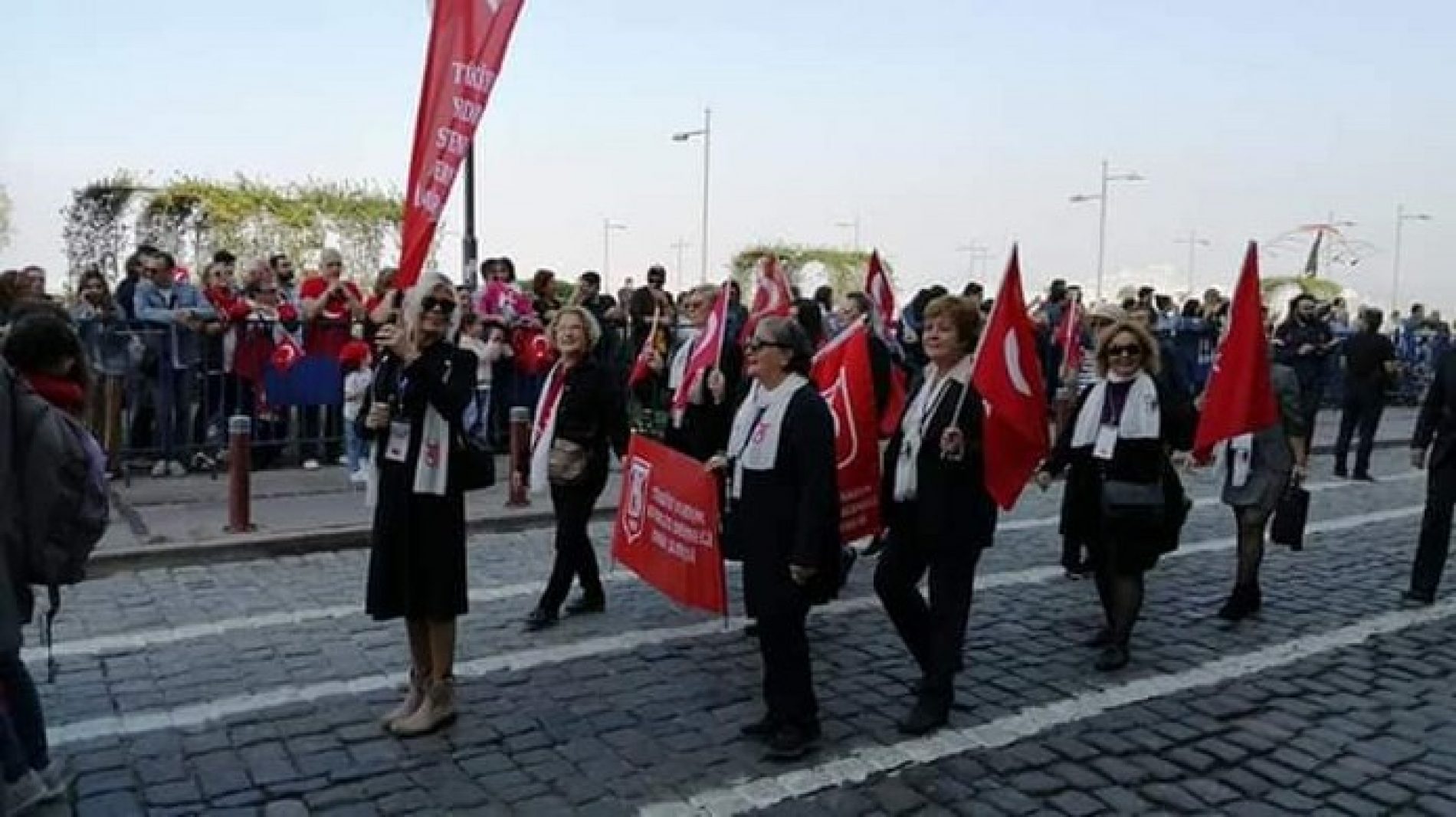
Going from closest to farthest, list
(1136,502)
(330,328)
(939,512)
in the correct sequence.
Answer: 1. (939,512)
2. (1136,502)
3. (330,328)

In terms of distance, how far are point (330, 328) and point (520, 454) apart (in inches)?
113

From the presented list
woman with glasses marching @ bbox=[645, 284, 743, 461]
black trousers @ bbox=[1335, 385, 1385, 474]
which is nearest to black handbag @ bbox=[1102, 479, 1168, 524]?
woman with glasses marching @ bbox=[645, 284, 743, 461]

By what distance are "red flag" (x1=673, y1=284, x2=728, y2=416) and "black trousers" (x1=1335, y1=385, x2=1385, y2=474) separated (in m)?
10.7

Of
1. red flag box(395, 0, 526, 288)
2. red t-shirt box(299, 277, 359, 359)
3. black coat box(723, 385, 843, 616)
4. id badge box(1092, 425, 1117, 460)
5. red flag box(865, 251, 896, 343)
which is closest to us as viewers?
black coat box(723, 385, 843, 616)

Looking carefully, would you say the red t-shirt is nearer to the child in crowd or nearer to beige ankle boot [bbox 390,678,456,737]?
the child in crowd

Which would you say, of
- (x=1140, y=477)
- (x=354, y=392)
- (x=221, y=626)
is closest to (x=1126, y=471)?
(x=1140, y=477)

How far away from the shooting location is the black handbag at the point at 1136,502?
20.8ft

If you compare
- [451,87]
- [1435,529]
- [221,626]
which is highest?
[451,87]

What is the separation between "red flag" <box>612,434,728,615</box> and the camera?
20.2ft

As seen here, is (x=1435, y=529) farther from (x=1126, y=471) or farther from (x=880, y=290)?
(x=880, y=290)

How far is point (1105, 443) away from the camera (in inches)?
257

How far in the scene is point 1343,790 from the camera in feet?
16.0

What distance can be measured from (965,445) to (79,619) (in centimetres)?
522

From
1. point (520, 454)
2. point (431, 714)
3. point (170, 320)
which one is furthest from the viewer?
point (170, 320)
